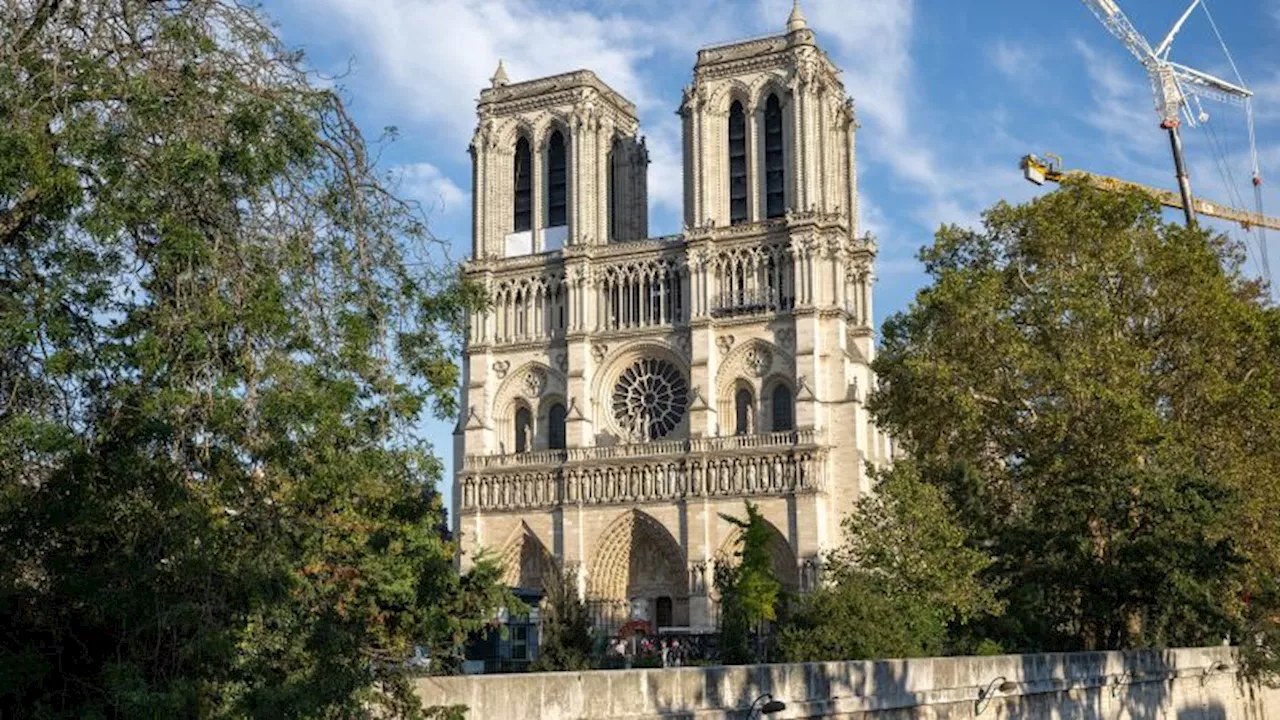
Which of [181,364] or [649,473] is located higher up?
[649,473]

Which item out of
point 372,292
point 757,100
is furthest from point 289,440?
point 757,100

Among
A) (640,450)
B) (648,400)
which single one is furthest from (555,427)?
(640,450)

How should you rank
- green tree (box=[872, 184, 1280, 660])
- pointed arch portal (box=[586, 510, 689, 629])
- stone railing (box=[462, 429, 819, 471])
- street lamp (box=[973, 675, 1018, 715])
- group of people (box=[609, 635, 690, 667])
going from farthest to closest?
pointed arch portal (box=[586, 510, 689, 629]) → stone railing (box=[462, 429, 819, 471]) → group of people (box=[609, 635, 690, 667]) → green tree (box=[872, 184, 1280, 660]) → street lamp (box=[973, 675, 1018, 715])

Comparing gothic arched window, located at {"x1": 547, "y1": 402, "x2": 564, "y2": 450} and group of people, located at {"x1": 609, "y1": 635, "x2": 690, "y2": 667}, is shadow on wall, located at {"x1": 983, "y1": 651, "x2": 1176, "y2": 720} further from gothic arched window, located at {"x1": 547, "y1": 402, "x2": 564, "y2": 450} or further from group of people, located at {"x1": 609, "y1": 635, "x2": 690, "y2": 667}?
gothic arched window, located at {"x1": 547, "y1": 402, "x2": 564, "y2": 450}

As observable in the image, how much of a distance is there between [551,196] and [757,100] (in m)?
8.19

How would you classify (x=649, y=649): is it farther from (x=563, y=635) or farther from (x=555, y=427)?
(x=555, y=427)

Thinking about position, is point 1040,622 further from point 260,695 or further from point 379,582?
point 260,695

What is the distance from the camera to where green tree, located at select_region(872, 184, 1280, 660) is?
25.6 m

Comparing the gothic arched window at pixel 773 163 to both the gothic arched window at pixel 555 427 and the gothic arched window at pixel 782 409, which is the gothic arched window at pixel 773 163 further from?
the gothic arched window at pixel 555 427

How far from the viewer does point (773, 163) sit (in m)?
51.7

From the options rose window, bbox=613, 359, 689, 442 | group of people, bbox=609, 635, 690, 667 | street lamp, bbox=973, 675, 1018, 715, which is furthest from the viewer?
rose window, bbox=613, 359, 689, 442

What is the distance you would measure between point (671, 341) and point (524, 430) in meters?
6.34

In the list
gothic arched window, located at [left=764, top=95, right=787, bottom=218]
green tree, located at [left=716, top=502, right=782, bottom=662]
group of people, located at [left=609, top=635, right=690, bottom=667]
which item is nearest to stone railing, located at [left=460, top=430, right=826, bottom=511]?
green tree, located at [left=716, top=502, right=782, bottom=662]

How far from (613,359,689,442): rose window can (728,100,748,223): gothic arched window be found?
18.3 ft
